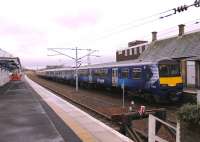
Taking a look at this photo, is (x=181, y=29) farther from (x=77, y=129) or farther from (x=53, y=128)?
(x=53, y=128)

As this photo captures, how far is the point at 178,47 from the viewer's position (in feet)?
128

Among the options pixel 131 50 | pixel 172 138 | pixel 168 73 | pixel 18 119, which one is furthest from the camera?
pixel 131 50

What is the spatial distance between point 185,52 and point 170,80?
49.3 ft

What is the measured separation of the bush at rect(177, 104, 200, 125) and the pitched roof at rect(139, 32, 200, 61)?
25967mm

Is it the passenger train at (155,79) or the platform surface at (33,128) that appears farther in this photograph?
the passenger train at (155,79)

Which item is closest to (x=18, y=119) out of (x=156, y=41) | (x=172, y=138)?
(x=172, y=138)

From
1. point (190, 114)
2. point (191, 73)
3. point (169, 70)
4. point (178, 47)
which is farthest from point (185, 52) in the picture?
point (190, 114)

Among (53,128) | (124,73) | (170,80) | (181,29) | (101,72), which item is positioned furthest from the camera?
(181,29)

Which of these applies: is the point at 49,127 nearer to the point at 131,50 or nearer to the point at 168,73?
the point at 168,73

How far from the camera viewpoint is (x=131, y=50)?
62.8 meters

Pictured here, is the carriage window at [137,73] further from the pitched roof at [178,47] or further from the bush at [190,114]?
the bush at [190,114]

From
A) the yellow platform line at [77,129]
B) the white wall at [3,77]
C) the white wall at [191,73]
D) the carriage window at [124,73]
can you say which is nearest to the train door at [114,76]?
the carriage window at [124,73]

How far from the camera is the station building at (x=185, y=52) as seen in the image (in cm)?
3450

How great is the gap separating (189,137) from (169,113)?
36.0ft
